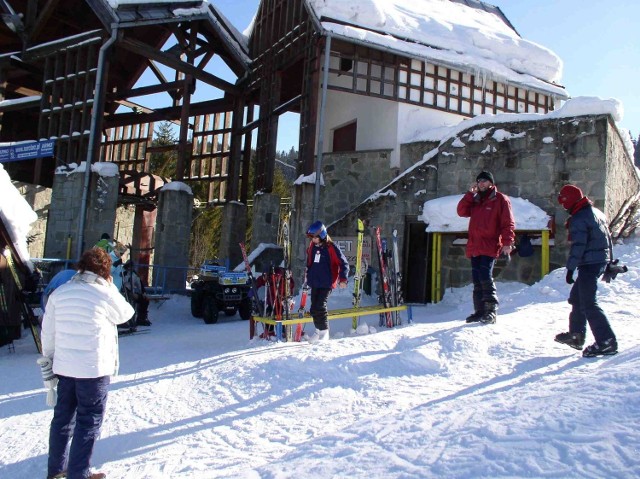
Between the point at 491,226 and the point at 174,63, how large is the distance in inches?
502

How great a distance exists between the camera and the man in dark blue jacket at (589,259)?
465cm

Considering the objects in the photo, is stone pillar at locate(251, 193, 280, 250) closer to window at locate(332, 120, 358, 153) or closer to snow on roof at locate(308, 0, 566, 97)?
window at locate(332, 120, 358, 153)

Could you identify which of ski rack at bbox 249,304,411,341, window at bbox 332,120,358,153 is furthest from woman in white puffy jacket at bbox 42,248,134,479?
window at bbox 332,120,358,153

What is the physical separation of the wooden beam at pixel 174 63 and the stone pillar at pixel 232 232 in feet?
12.7

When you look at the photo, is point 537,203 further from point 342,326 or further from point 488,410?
point 488,410

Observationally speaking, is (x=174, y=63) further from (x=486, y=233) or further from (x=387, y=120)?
(x=486, y=233)

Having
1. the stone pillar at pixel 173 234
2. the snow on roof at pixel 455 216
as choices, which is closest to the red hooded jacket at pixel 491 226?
the snow on roof at pixel 455 216

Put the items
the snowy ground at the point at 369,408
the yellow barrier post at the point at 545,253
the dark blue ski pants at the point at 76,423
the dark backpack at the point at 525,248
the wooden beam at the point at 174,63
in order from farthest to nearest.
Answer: the wooden beam at the point at 174,63 < the yellow barrier post at the point at 545,253 < the dark backpack at the point at 525,248 < the dark blue ski pants at the point at 76,423 < the snowy ground at the point at 369,408

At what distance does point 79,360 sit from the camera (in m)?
3.13

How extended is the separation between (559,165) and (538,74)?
8.52 meters

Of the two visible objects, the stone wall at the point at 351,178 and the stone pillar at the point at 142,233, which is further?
the stone pillar at the point at 142,233

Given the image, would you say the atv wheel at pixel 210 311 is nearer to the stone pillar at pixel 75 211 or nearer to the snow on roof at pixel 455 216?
the snow on roof at pixel 455 216

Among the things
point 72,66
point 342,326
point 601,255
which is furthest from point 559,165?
point 72,66

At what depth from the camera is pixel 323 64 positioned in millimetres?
14781
